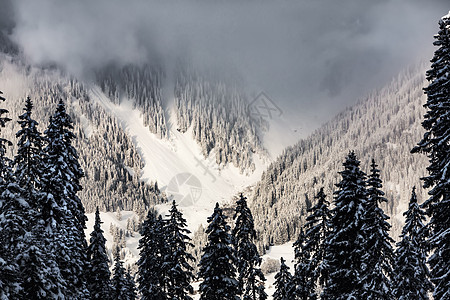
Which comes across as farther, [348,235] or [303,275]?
[303,275]

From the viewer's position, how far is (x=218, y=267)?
2984cm

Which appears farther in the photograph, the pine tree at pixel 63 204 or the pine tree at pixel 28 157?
the pine tree at pixel 63 204

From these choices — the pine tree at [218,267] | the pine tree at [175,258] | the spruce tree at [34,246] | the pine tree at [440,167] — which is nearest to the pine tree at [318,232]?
the pine tree at [218,267]

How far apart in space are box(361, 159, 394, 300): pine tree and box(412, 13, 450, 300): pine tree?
→ 419 centimetres

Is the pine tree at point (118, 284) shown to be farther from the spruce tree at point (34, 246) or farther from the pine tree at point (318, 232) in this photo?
the pine tree at point (318, 232)

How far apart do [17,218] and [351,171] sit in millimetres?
17121

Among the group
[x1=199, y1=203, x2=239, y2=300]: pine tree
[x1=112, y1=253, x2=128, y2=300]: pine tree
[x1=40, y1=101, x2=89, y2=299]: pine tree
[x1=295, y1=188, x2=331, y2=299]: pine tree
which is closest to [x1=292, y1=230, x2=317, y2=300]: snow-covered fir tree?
[x1=295, y1=188, x2=331, y2=299]: pine tree

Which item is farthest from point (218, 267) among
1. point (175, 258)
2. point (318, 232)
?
point (318, 232)

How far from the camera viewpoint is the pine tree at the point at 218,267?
2962 centimetres

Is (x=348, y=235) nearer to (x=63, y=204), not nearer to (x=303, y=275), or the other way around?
(x=303, y=275)

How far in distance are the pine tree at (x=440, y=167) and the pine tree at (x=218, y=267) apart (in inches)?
625

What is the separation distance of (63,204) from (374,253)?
17.9m

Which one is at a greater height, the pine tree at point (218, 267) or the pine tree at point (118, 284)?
the pine tree at point (118, 284)

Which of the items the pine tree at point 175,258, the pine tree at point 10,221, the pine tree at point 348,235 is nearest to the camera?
the pine tree at point 10,221
